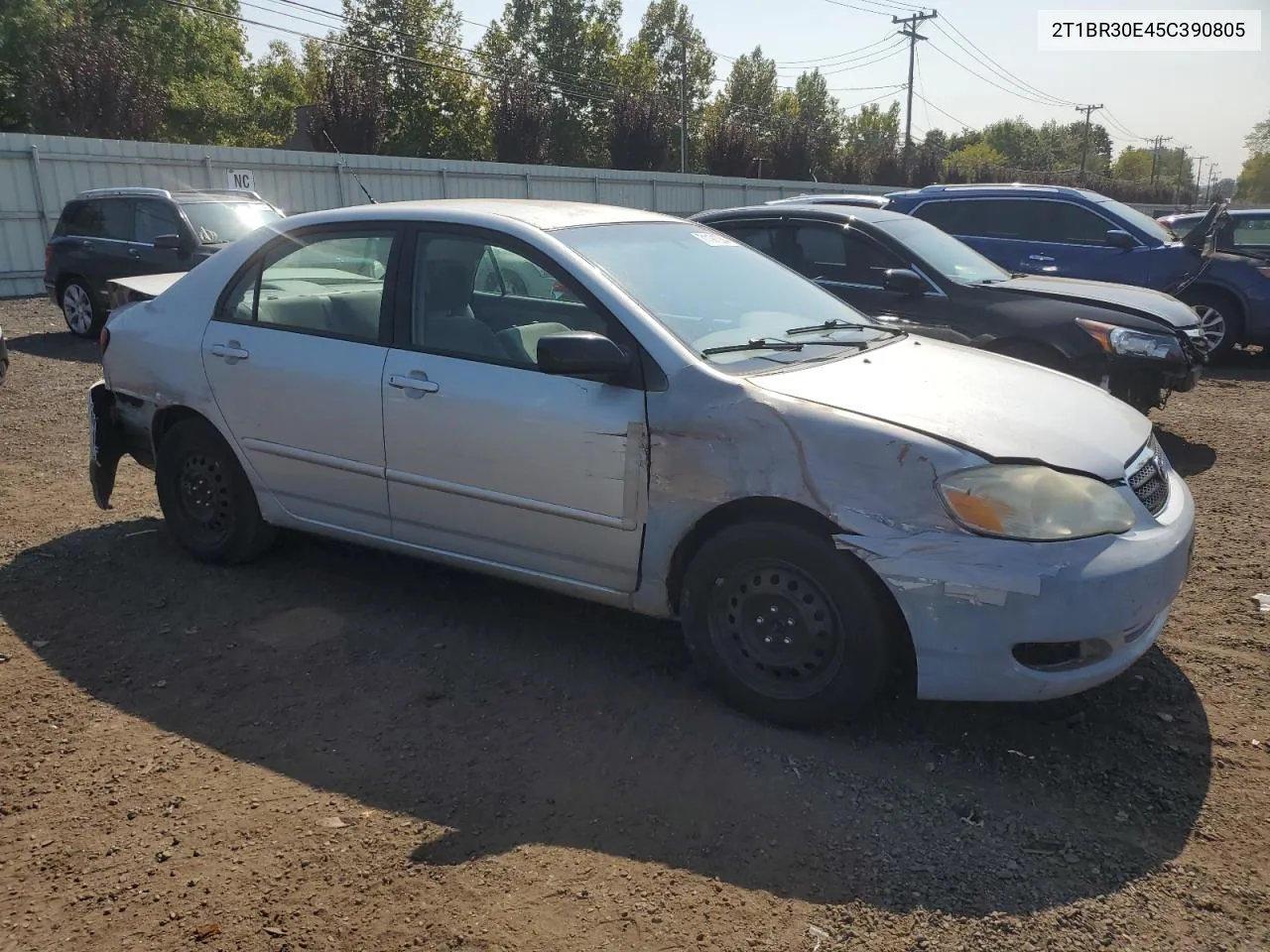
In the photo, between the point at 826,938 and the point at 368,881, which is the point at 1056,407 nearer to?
the point at 826,938

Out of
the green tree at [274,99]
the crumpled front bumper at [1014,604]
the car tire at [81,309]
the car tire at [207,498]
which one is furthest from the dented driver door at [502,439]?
the green tree at [274,99]

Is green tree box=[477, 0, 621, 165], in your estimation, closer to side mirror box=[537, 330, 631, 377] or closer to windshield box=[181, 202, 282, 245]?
windshield box=[181, 202, 282, 245]

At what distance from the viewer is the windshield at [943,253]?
7.41m

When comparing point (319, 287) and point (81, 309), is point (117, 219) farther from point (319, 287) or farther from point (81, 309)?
point (319, 287)

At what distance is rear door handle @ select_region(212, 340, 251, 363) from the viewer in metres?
4.51

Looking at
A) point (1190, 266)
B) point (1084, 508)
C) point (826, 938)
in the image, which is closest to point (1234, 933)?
point (826, 938)

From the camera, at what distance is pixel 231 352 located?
455 cm

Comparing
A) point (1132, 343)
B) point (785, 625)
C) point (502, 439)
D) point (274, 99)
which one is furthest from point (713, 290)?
point (274, 99)

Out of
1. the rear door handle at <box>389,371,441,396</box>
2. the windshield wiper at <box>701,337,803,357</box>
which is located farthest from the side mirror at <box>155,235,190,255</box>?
the windshield wiper at <box>701,337,803,357</box>

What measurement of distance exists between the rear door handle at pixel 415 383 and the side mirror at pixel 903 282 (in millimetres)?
4098

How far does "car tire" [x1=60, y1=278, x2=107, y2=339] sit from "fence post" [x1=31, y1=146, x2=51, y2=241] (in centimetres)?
577

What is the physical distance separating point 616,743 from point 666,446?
3.30 feet

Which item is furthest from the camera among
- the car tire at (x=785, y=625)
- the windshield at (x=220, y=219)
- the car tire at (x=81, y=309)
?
the car tire at (x=81, y=309)

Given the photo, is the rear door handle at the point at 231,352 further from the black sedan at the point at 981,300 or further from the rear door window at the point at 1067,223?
the rear door window at the point at 1067,223
